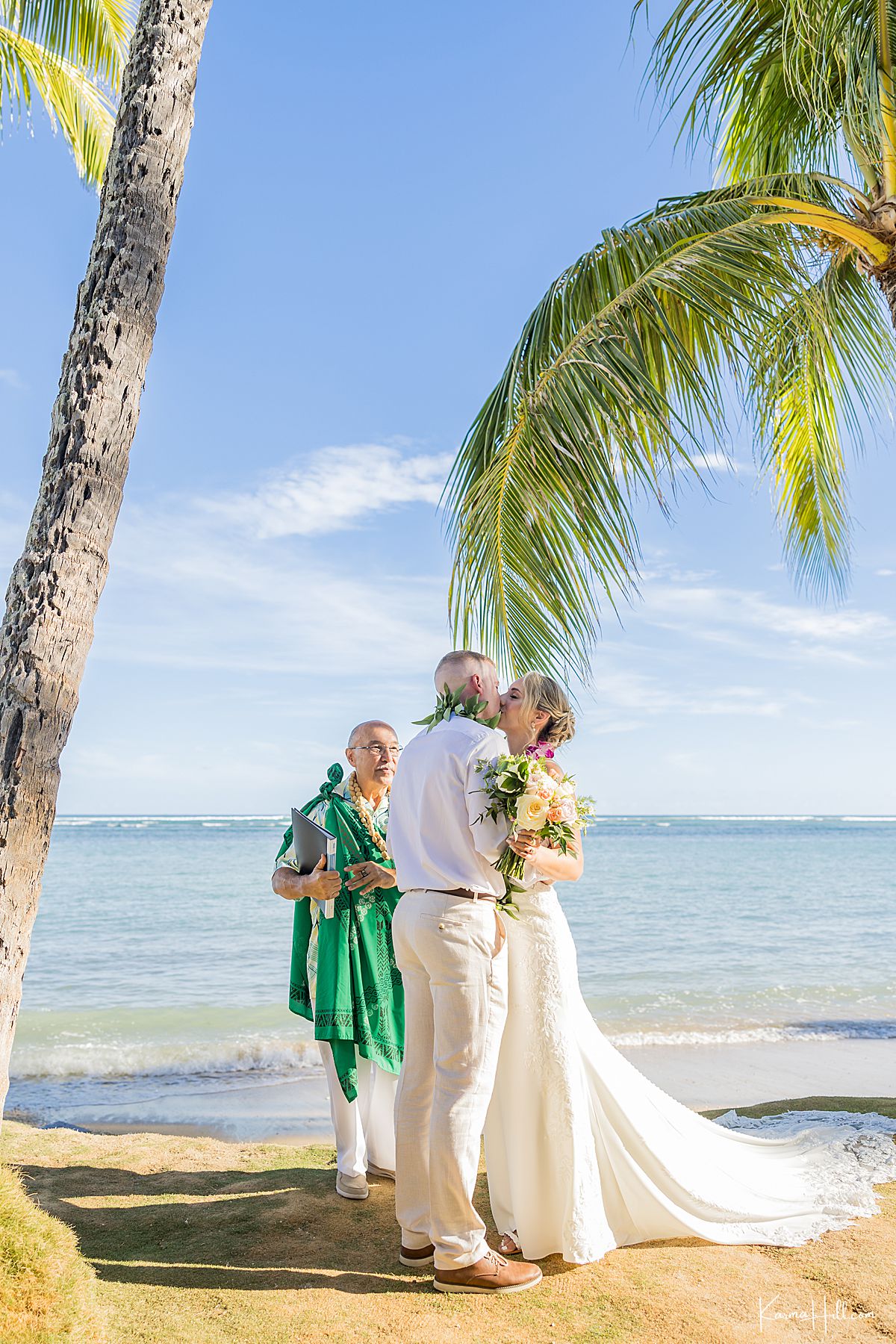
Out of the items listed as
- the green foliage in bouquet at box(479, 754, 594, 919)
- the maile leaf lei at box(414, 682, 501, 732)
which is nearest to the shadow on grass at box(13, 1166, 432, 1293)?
the green foliage in bouquet at box(479, 754, 594, 919)

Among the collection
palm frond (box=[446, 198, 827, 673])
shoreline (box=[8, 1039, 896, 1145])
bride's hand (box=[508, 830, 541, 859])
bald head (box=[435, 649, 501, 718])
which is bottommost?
shoreline (box=[8, 1039, 896, 1145])

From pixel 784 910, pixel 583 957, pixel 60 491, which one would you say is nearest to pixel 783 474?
pixel 60 491

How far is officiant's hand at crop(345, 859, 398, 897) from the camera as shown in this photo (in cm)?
422

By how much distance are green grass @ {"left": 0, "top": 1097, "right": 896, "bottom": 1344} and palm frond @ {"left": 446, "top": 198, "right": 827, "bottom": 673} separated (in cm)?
→ 259

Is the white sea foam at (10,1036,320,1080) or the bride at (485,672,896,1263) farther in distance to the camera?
the white sea foam at (10,1036,320,1080)

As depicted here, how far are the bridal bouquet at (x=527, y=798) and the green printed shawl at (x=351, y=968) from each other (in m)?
1.20

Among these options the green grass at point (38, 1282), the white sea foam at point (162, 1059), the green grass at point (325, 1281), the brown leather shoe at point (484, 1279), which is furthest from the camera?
the white sea foam at point (162, 1059)

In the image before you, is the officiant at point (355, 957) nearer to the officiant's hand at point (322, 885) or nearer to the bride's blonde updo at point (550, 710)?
the officiant's hand at point (322, 885)

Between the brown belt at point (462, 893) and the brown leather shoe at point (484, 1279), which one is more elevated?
the brown belt at point (462, 893)

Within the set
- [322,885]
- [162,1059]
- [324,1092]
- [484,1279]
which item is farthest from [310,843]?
[162,1059]

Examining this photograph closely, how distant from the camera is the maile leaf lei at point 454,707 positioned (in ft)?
11.1

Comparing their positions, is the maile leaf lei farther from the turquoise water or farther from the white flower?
the turquoise water

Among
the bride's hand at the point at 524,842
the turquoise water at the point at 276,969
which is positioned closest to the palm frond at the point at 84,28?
the bride's hand at the point at 524,842

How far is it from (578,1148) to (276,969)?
32.9 feet
